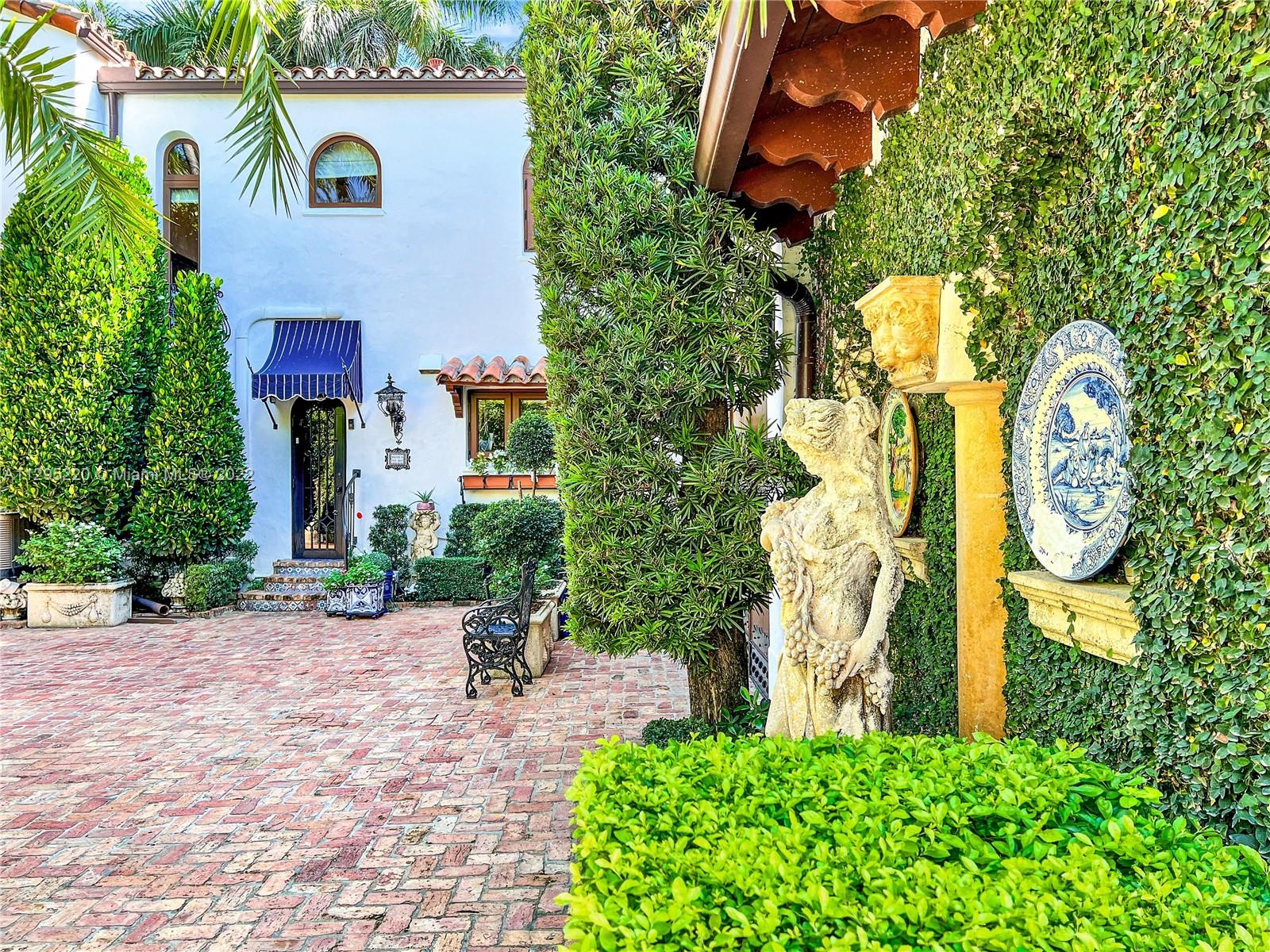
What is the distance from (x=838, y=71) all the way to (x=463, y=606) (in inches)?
A: 433

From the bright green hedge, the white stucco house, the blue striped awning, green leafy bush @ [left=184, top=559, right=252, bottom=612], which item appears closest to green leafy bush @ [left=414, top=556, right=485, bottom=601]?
the white stucco house

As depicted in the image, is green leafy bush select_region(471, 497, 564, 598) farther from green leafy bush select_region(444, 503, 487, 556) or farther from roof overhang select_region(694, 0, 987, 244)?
roof overhang select_region(694, 0, 987, 244)

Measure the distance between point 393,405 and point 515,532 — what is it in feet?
14.4

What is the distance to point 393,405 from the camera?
45.1 ft

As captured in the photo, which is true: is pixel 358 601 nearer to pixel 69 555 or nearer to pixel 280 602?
pixel 280 602

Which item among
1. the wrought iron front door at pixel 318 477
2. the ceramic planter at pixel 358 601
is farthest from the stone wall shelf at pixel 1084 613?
the wrought iron front door at pixel 318 477

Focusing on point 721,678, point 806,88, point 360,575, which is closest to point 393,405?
point 360,575

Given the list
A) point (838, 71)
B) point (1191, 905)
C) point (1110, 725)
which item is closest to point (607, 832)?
point (1191, 905)

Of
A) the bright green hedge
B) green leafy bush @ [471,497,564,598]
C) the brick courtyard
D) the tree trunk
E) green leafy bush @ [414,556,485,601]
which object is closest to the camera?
the bright green hedge

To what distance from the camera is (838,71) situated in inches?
158

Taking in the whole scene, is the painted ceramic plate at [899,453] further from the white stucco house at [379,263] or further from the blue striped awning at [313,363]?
the blue striped awning at [313,363]

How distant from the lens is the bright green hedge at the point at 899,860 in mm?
1695

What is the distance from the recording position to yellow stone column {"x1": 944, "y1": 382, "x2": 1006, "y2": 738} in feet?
11.5

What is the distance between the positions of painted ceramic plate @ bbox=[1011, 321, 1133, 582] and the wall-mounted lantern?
39.6 feet
